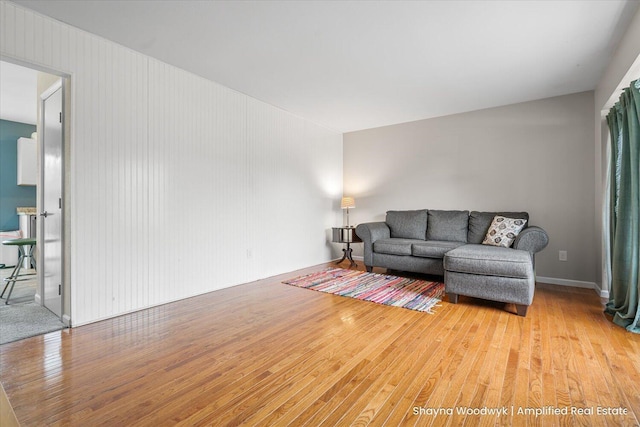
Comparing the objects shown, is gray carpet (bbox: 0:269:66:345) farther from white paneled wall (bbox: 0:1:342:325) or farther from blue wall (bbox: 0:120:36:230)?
blue wall (bbox: 0:120:36:230)

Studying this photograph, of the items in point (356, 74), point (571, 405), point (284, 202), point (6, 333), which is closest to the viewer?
point (571, 405)

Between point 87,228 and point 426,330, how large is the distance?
2.94m

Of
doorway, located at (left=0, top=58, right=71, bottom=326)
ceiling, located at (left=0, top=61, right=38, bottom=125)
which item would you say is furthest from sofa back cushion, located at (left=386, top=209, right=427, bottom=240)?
ceiling, located at (left=0, top=61, right=38, bottom=125)

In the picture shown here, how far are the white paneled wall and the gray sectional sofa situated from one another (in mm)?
1575

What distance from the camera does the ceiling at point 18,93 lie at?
3465mm

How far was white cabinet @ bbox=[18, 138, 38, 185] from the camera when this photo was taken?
527 centimetres

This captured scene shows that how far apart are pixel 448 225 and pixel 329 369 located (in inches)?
130

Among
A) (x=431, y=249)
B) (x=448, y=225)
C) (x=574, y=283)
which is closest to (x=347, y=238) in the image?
(x=448, y=225)

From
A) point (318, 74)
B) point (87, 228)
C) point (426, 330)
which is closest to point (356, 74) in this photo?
point (318, 74)

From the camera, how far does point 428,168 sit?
5043 millimetres

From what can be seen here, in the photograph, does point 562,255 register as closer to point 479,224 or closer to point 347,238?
point 479,224

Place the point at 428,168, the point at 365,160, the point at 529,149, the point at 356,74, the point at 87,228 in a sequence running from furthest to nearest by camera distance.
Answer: the point at 365,160 < the point at 428,168 < the point at 529,149 < the point at 356,74 < the point at 87,228

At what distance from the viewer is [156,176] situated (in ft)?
10.2

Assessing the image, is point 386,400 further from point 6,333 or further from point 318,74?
point 318,74
